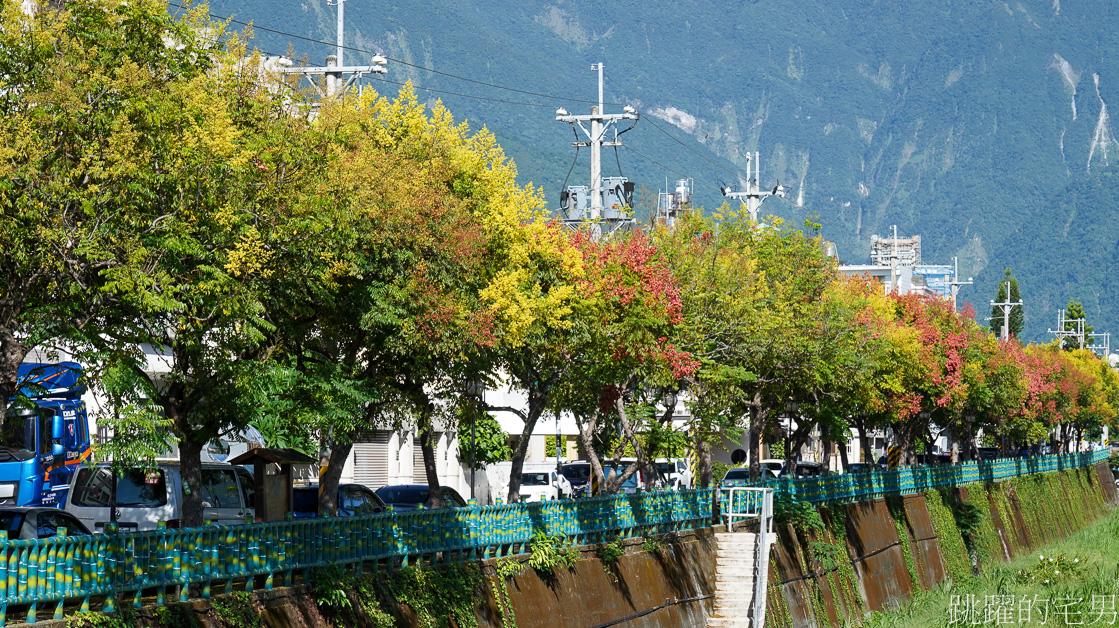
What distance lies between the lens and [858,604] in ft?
131

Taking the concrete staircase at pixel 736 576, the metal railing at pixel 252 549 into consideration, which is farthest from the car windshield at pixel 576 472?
the metal railing at pixel 252 549

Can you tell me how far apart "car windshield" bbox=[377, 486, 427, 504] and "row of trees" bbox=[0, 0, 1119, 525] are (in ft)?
18.6

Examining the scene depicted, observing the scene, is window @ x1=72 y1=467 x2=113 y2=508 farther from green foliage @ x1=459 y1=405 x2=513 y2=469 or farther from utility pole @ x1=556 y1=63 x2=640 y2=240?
green foliage @ x1=459 y1=405 x2=513 y2=469

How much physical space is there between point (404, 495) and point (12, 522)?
55.8 feet

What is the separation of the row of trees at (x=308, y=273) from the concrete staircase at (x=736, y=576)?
2743 millimetres

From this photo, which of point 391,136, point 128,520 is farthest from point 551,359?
point 128,520

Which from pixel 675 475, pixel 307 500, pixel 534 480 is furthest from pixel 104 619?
pixel 675 475

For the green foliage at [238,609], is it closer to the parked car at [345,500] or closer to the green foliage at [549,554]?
the green foliage at [549,554]

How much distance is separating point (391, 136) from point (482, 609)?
785 cm

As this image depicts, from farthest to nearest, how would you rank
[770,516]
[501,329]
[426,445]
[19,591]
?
[770,516] → [426,445] → [501,329] → [19,591]

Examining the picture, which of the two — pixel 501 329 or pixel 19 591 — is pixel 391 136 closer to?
pixel 501 329

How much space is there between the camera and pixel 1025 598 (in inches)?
1705

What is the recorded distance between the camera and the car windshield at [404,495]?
34.2 meters

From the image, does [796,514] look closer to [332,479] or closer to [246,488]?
[246,488]
